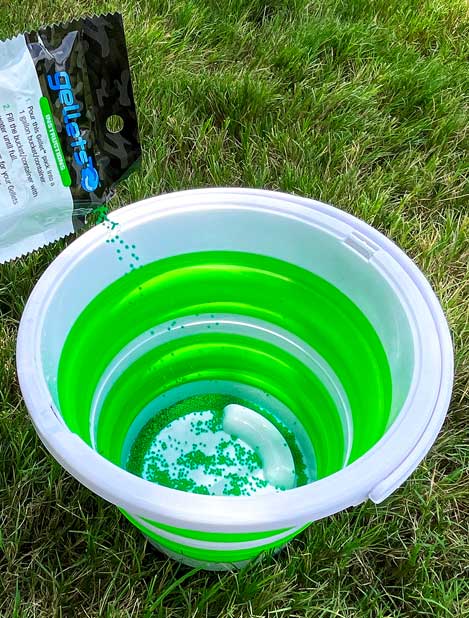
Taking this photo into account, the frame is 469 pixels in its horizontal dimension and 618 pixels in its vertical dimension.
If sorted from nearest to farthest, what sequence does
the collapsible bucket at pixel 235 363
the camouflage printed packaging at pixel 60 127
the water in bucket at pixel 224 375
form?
the collapsible bucket at pixel 235 363 < the camouflage printed packaging at pixel 60 127 < the water in bucket at pixel 224 375

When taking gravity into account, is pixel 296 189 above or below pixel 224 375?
above

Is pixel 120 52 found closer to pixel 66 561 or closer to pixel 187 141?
pixel 187 141

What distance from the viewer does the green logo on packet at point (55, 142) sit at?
2.75 feet

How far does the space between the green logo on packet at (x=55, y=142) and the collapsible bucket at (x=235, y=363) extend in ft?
0.28

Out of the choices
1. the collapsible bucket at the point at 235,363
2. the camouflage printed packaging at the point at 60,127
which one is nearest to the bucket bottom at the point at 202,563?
the collapsible bucket at the point at 235,363

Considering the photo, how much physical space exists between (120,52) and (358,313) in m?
0.46

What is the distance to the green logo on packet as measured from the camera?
2.75 feet

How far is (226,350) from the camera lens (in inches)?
45.8

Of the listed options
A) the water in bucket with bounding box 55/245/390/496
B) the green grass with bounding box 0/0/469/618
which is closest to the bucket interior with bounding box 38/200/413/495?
the water in bucket with bounding box 55/245/390/496

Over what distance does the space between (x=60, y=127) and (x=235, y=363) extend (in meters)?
0.50

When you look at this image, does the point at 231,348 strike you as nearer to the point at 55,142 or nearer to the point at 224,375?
the point at 224,375


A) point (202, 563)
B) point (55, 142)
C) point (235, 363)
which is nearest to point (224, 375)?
point (235, 363)

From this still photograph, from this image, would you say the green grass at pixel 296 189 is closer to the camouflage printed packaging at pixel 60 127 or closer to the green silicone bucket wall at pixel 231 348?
the green silicone bucket wall at pixel 231 348

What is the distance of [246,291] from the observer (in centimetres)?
106
